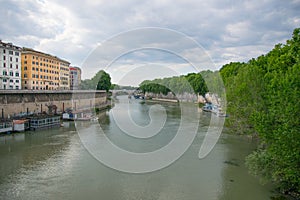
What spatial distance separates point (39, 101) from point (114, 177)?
18.7 metres

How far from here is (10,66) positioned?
1192 inches

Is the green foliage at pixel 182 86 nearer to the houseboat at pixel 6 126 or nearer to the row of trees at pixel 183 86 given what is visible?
the row of trees at pixel 183 86

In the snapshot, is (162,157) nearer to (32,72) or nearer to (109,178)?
(109,178)

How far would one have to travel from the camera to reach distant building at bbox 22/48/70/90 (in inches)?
1355

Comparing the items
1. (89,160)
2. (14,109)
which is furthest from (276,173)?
(14,109)

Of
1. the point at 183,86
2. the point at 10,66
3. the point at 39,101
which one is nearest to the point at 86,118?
the point at 39,101

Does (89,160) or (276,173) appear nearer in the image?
(276,173)

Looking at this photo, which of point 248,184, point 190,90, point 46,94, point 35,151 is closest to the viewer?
point 248,184

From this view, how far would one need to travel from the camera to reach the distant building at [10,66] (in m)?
29.2

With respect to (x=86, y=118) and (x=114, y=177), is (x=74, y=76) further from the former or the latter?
(x=114, y=177)

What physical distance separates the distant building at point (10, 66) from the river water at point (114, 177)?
56.0 ft

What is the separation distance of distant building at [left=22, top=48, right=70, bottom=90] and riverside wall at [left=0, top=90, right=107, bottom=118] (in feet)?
22.4

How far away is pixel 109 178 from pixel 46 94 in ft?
64.9

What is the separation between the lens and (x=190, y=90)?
58.8m
